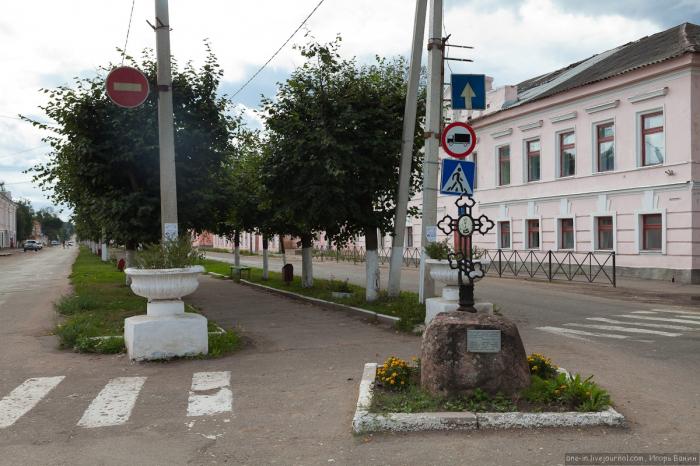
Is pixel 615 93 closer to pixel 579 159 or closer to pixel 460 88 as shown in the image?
pixel 579 159

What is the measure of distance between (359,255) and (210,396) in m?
37.8

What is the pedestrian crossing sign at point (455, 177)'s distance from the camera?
9.12 metres

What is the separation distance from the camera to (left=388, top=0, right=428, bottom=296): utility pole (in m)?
12.4

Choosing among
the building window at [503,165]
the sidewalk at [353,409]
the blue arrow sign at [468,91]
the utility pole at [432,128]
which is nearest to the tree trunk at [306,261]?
the utility pole at [432,128]

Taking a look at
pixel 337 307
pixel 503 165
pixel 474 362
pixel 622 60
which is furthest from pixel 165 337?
pixel 503 165

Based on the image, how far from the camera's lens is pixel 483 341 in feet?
17.5

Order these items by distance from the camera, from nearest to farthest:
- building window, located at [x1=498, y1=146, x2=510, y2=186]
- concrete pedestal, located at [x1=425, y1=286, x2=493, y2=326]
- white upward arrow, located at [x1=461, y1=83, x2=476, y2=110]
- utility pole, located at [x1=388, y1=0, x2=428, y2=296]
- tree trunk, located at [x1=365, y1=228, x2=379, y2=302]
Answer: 1. concrete pedestal, located at [x1=425, y1=286, x2=493, y2=326]
2. white upward arrow, located at [x1=461, y1=83, x2=476, y2=110]
3. utility pole, located at [x1=388, y1=0, x2=428, y2=296]
4. tree trunk, located at [x1=365, y1=228, x2=379, y2=302]
5. building window, located at [x1=498, y1=146, x2=510, y2=186]

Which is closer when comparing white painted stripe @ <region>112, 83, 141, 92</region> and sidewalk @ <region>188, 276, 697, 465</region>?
sidewalk @ <region>188, 276, 697, 465</region>

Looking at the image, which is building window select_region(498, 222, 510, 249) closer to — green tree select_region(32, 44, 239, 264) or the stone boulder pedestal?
green tree select_region(32, 44, 239, 264)

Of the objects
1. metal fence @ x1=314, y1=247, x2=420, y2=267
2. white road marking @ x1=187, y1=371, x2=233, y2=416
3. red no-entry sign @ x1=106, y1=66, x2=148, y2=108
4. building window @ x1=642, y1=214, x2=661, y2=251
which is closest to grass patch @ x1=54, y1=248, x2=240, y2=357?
white road marking @ x1=187, y1=371, x2=233, y2=416

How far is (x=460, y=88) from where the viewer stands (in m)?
10.0

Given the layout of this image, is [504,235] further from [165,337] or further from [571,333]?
[165,337]

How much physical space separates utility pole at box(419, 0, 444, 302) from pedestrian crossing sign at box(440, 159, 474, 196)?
2.34 m

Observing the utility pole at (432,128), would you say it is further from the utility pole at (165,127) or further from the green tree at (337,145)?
the utility pole at (165,127)
